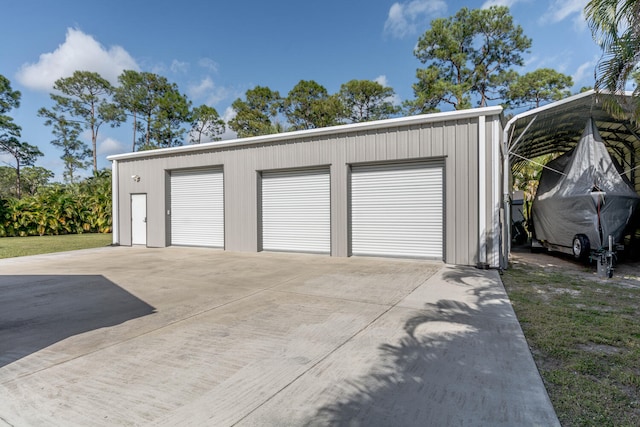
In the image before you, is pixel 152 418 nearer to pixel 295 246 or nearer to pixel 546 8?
pixel 295 246

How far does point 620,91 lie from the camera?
635 centimetres

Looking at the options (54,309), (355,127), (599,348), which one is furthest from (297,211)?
(599,348)

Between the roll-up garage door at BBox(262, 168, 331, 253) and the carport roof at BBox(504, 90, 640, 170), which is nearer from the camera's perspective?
the carport roof at BBox(504, 90, 640, 170)

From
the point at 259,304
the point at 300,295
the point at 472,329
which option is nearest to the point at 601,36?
the point at 472,329

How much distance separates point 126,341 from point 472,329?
3674mm

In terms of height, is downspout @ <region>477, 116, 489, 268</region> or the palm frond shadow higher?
downspout @ <region>477, 116, 489, 268</region>

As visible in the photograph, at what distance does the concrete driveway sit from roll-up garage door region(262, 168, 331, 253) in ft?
12.7

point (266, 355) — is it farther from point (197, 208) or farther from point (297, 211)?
point (197, 208)

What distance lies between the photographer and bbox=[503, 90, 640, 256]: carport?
24.1ft

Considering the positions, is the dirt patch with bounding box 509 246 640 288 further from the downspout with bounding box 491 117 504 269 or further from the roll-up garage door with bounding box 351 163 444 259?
the roll-up garage door with bounding box 351 163 444 259

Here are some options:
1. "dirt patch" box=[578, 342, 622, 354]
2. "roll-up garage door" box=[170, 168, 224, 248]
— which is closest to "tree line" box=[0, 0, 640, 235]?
"roll-up garage door" box=[170, 168, 224, 248]

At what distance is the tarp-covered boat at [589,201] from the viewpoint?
735 cm

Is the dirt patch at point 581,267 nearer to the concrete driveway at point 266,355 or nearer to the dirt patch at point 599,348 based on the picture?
the concrete driveway at point 266,355

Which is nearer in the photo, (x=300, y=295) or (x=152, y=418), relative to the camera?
(x=152, y=418)
